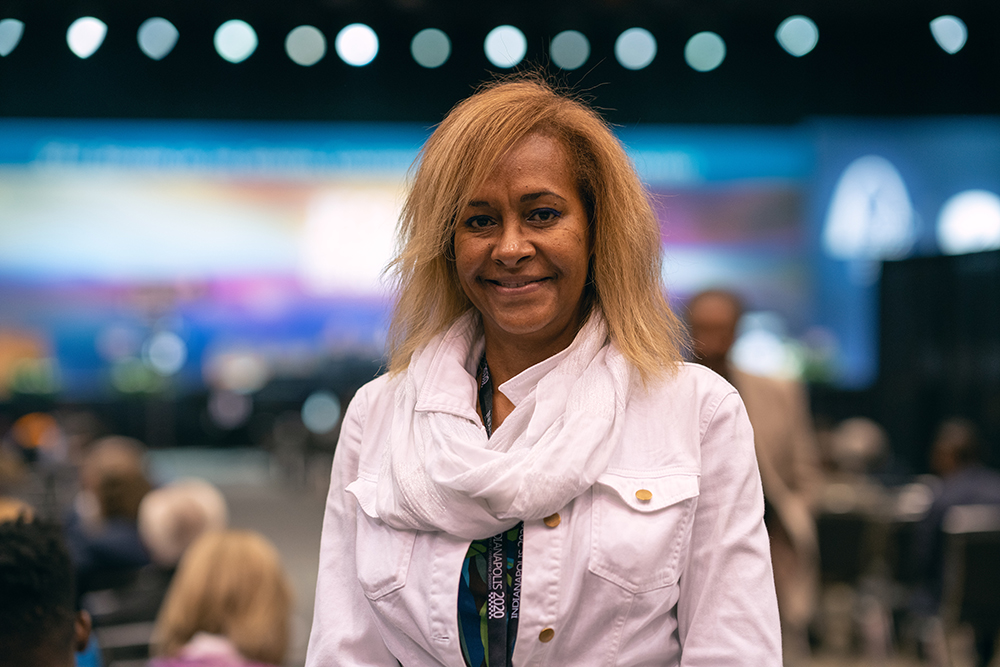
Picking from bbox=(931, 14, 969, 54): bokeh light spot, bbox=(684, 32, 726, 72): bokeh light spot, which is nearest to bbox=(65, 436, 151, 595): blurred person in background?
bbox=(684, 32, 726, 72): bokeh light spot

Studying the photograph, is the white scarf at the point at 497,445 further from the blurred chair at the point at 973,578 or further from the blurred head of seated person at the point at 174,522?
the blurred chair at the point at 973,578

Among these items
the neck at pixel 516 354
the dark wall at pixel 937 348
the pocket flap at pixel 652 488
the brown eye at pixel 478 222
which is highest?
the dark wall at pixel 937 348

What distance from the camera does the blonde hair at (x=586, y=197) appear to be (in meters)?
1.20

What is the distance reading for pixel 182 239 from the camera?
13.4m

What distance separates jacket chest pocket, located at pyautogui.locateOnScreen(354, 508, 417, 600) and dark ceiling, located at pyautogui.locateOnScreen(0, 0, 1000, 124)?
5262 millimetres

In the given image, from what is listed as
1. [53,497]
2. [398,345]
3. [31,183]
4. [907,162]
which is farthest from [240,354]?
[398,345]

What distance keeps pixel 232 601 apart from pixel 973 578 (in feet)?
10.4

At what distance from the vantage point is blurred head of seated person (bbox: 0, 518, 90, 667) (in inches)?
57.1

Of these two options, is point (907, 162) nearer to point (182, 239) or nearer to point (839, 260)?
point (839, 260)

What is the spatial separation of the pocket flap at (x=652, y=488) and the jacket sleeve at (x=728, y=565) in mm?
33

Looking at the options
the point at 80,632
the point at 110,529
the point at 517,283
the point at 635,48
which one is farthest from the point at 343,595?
the point at 635,48

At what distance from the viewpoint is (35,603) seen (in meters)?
1.48

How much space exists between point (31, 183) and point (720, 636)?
14.0m

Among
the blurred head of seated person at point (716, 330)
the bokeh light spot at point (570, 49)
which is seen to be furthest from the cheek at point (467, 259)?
the bokeh light spot at point (570, 49)
